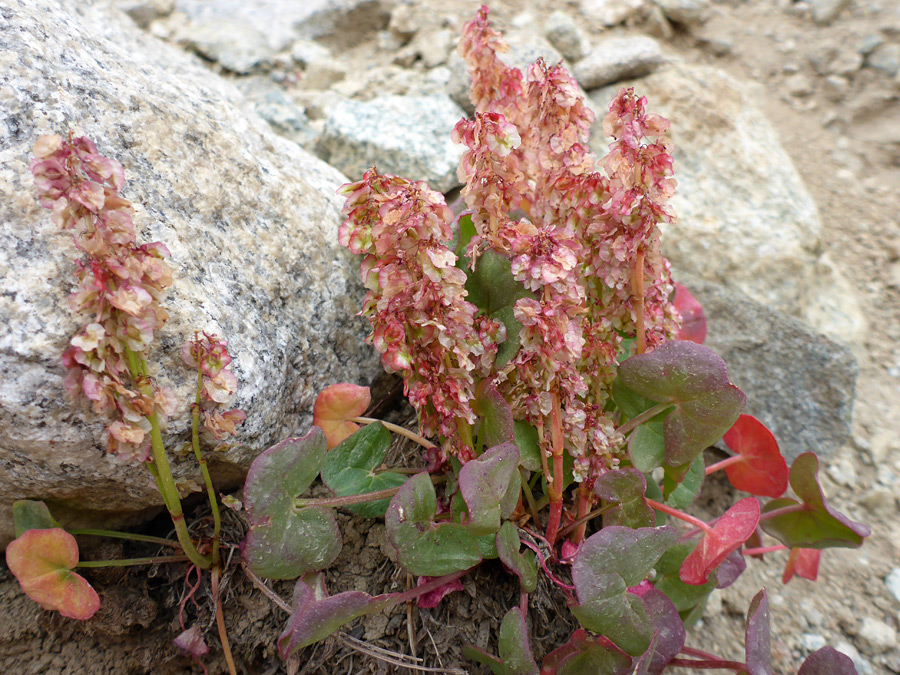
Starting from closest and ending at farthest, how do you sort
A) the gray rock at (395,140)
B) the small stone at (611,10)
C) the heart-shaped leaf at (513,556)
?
the heart-shaped leaf at (513,556)
the gray rock at (395,140)
the small stone at (611,10)

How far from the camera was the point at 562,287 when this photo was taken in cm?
93

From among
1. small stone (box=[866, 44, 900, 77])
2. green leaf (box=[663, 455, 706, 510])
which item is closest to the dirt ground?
small stone (box=[866, 44, 900, 77])

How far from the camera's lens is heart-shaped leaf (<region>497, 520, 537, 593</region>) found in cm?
108

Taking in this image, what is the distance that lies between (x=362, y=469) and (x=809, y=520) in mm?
901

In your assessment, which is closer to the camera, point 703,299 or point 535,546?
point 535,546

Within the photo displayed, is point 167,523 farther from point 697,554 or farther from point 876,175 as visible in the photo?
point 876,175

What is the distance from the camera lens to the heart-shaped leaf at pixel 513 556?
3.54ft

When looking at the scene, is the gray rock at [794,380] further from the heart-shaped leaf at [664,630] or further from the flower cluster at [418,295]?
the flower cluster at [418,295]

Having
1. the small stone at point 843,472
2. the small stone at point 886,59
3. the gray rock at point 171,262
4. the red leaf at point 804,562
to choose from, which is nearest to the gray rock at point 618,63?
the small stone at point 886,59

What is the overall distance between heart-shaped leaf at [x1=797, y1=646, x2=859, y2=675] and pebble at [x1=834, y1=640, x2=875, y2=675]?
41cm

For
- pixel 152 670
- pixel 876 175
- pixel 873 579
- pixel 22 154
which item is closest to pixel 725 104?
pixel 876 175

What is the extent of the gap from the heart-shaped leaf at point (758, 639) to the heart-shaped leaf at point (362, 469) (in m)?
0.66

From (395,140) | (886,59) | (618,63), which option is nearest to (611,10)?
(618,63)

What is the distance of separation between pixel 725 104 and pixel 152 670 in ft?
8.18
